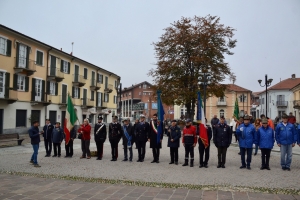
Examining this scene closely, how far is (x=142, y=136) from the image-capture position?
1205 cm

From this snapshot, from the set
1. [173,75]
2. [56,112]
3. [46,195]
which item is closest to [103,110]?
[56,112]

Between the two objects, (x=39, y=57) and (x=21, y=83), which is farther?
(x=39, y=57)

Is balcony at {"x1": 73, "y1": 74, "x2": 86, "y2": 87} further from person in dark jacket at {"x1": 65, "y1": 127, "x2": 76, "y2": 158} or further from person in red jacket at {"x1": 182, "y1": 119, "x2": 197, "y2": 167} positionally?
person in red jacket at {"x1": 182, "y1": 119, "x2": 197, "y2": 167}

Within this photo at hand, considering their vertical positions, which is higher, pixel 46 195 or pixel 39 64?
pixel 39 64

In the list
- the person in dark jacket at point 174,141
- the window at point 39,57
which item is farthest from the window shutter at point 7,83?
the person in dark jacket at point 174,141

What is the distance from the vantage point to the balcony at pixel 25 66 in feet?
94.6

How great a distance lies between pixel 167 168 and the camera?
33.9 feet

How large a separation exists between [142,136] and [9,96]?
67.6 ft

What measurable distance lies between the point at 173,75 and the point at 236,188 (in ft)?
88.0

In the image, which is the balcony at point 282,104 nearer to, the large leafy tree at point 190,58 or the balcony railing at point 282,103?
the balcony railing at point 282,103

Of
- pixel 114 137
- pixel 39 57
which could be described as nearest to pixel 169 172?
pixel 114 137

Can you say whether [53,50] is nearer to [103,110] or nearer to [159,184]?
[103,110]

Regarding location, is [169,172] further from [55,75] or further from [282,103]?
[282,103]

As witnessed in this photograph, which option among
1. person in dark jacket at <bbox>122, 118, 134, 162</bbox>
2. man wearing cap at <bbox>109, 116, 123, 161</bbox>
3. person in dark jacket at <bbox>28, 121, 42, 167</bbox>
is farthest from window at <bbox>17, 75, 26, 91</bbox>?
person in dark jacket at <bbox>122, 118, 134, 162</bbox>
